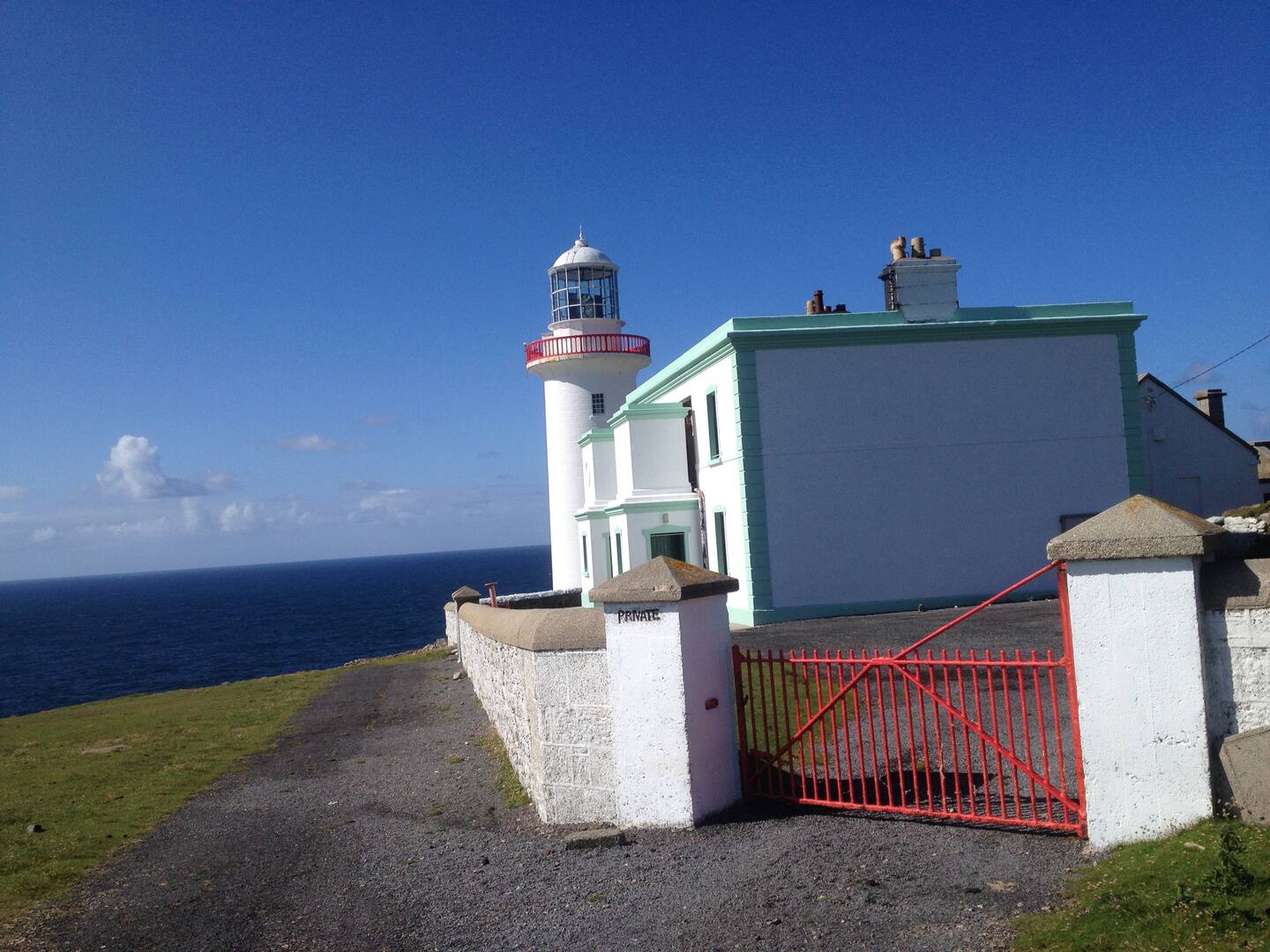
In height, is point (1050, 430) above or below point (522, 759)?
above

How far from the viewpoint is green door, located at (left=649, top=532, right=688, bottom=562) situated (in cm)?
2406

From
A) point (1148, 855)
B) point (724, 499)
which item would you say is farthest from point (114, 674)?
point (1148, 855)

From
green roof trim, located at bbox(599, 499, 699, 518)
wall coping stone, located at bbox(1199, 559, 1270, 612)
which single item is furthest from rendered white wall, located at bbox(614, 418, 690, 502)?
wall coping stone, located at bbox(1199, 559, 1270, 612)

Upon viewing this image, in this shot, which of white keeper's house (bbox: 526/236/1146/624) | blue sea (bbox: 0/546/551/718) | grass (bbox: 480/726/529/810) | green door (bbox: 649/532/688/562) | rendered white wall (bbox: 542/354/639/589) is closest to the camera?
grass (bbox: 480/726/529/810)

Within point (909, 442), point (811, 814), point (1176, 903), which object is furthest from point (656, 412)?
point (1176, 903)

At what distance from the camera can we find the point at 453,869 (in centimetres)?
730

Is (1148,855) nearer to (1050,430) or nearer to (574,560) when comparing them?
(1050,430)

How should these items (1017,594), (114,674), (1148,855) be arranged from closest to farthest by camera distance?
(1148,855) < (1017,594) < (114,674)

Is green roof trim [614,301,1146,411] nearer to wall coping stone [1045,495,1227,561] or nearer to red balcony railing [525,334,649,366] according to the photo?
red balcony railing [525,334,649,366]

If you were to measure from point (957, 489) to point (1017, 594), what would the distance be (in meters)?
2.53

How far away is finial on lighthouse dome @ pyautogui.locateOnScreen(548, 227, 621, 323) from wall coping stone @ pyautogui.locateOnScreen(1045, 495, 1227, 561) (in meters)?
26.4

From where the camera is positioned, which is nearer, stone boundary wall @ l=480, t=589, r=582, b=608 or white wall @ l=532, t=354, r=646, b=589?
stone boundary wall @ l=480, t=589, r=582, b=608

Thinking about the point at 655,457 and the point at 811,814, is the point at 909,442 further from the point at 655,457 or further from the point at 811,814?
the point at 811,814

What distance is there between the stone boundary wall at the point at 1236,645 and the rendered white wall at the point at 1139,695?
0.11 metres
